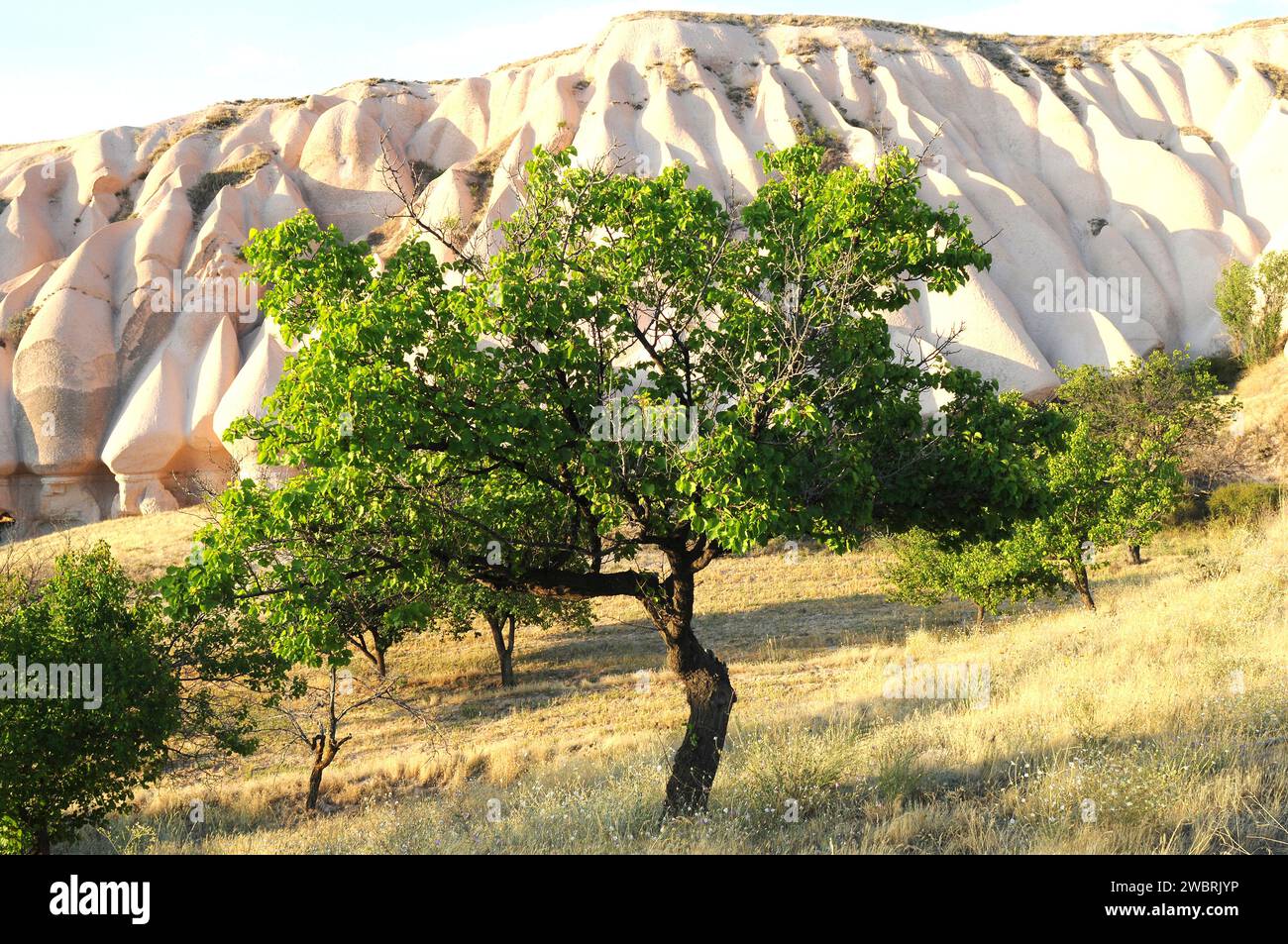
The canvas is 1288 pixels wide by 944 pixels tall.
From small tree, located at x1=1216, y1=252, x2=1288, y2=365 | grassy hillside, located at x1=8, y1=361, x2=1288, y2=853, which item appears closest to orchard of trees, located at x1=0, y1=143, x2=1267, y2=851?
grassy hillside, located at x1=8, y1=361, x2=1288, y2=853

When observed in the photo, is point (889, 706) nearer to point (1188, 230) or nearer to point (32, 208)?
point (1188, 230)

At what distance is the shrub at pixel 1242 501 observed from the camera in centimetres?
3083

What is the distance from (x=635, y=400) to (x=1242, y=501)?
32.7 meters

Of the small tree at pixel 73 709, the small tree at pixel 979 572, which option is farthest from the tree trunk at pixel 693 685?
the small tree at pixel 979 572

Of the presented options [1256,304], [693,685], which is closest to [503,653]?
[693,685]

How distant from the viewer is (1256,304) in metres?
43.5

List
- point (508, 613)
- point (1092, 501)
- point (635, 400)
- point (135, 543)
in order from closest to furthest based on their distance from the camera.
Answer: point (635, 400), point (1092, 501), point (508, 613), point (135, 543)

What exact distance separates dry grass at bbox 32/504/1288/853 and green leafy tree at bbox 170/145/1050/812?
5.25ft

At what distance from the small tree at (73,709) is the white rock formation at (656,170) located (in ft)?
102

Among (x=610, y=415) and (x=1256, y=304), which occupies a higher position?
(x=1256, y=304)

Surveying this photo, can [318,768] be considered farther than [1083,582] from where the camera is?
No

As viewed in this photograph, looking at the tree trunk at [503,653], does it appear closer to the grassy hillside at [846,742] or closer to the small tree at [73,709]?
the grassy hillside at [846,742]

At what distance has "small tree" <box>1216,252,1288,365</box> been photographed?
4266 centimetres

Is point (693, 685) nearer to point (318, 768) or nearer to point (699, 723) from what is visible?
point (699, 723)
